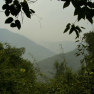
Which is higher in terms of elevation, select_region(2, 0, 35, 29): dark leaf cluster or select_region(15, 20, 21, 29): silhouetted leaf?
select_region(2, 0, 35, 29): dark leaf cluster

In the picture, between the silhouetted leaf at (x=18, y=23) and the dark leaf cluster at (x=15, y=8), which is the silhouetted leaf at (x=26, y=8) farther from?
the silhouetted leaf at (x=18, y=23)

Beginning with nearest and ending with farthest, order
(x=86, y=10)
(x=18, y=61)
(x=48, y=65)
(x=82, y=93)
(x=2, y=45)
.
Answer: (x=86, y=10) → (x=82, y=93) → (x=18, y=61) → (x=2, y=45) → (x=48, y=65)

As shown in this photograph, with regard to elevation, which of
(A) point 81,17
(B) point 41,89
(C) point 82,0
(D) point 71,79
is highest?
(C) point 82,0

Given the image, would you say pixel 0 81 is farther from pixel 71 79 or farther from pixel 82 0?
pixel 82 0

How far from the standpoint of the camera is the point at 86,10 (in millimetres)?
745

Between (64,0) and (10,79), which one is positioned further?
(10,79)

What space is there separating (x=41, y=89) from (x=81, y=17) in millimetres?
1845

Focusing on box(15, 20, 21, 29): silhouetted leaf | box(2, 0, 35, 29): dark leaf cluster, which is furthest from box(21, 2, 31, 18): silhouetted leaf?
box(15, 20, 21, 29): silhouetted leaf

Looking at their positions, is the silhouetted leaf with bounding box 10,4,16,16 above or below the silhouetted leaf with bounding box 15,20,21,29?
above

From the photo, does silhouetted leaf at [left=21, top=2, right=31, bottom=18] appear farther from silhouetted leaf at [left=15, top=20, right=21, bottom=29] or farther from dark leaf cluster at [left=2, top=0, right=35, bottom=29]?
silhouetted leaf at [left=15, top=20, right=21, bottom=29]

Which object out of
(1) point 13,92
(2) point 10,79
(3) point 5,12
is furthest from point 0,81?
(3) point 5,12

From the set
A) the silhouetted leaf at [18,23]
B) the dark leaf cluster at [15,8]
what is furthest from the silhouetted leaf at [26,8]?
the silhouetted leaf at [18,23]

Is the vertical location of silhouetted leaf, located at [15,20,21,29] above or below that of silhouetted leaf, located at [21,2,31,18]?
below

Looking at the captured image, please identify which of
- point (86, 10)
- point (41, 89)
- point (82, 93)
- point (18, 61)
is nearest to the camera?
point (86, 10)
